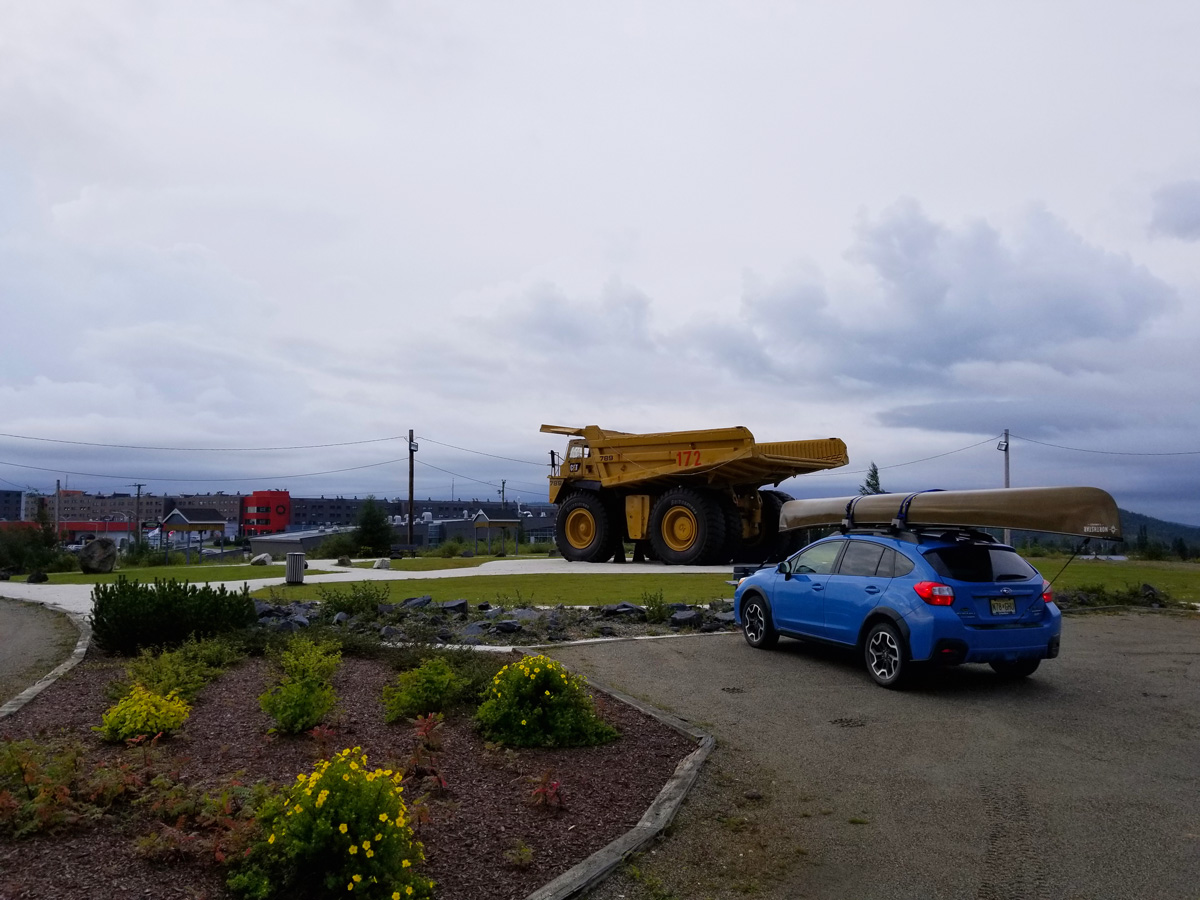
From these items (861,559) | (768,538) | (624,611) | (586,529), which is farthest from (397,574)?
(861,559)

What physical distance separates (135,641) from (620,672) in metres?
5.70

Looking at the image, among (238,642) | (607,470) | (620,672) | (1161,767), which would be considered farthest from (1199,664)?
(607,470)

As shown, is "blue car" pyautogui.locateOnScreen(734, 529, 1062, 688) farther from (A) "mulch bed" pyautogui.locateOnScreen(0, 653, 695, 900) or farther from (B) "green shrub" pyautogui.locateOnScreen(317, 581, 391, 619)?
(B) "green shrub" pyautogui.locateOnScreen(317, 581, 391, 619)

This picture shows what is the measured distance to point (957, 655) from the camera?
27.0ft

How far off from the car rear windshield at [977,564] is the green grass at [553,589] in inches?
272

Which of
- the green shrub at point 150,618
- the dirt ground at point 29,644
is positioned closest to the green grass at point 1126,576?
the green shrub at point 150,618

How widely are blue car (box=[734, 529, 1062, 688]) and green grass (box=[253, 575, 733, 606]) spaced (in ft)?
19.2

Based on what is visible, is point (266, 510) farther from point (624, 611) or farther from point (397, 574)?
point (624, 611)

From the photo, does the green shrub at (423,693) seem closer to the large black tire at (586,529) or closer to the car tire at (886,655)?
the car tire at (886,655)

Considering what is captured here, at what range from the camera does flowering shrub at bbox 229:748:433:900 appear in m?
3.88

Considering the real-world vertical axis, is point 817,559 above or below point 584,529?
above

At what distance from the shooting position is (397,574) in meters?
25.0

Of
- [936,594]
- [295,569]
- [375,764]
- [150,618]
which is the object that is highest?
[936,594]

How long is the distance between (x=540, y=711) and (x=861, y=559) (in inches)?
166
